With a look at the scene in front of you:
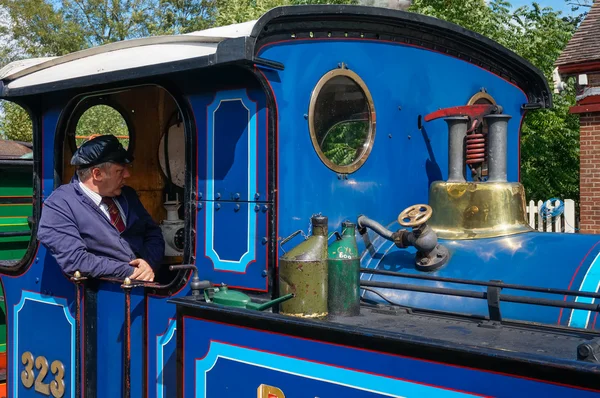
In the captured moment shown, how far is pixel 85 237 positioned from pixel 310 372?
5.47ft

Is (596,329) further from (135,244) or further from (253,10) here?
(253,10)

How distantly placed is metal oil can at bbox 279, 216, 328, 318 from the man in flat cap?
111 cm

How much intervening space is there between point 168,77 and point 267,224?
943 mm

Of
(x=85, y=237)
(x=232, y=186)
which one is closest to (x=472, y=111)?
(x=232, y=186)

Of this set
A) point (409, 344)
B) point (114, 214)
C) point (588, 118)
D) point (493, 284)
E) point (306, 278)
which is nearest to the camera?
point (409, 344)

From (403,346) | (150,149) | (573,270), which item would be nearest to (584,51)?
(150,149)

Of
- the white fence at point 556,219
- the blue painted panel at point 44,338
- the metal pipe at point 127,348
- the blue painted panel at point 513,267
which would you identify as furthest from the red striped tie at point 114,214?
the white fence at point 556,219

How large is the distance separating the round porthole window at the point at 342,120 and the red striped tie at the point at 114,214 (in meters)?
1.34

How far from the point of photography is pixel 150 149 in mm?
4805

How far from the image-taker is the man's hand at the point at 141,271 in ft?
11.5

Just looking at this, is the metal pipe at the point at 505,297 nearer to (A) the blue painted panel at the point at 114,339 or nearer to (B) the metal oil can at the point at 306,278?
(B) the metal oil can at the point at 306,278

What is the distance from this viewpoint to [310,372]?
2.46 metres

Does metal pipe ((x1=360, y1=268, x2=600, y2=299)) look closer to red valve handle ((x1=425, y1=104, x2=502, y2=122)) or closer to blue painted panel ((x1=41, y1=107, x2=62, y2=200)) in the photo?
red valve handle ((x1=425, y1=104, x2=502, y2=122))

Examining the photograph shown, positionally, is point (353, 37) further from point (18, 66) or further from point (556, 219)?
point (556, 219)
